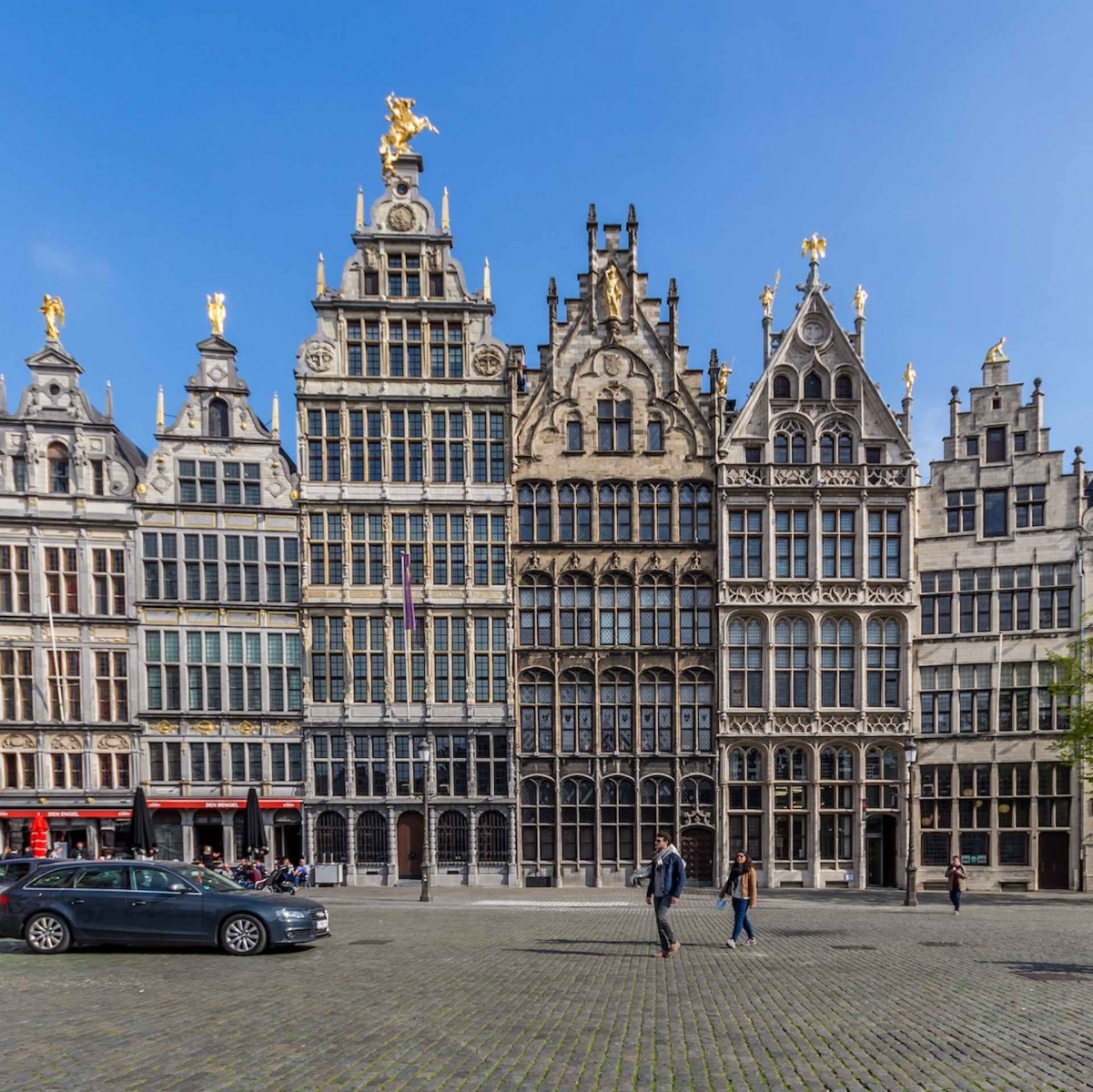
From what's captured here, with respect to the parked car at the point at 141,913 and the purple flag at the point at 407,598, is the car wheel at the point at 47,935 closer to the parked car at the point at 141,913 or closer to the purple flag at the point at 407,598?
the parked car at the point at 141,913

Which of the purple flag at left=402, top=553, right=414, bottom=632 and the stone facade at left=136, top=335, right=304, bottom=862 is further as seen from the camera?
the stone facade at left=136, top=335, right=304, bottom=862

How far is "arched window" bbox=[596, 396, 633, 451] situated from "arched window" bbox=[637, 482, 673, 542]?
1.95 metres

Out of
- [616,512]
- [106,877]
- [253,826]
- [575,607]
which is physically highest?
[616,512]

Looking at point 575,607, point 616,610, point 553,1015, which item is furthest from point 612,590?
point 553,1015

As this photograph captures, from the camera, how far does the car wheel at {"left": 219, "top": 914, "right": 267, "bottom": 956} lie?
1553 centimetres

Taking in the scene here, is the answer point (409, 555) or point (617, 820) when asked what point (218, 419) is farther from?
point (617, 820)

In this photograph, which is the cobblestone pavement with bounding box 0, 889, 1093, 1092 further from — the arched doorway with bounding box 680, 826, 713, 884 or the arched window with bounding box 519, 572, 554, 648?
the arched window with bounding box 519, 572, 554, 648

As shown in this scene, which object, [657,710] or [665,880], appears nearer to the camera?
[665,880]

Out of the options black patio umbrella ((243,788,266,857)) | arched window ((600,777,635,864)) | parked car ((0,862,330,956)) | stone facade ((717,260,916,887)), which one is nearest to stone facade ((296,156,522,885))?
black patio umbrella ((243,788,266,857))

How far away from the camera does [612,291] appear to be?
120 feet

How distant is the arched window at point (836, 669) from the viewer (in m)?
36.2

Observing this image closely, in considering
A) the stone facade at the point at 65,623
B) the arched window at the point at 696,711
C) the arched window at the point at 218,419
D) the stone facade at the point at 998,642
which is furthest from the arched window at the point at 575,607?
the stone facade at the point at 65,623

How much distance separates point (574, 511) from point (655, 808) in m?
12.2

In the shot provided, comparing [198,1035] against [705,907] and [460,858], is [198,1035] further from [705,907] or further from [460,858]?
[460,858]
